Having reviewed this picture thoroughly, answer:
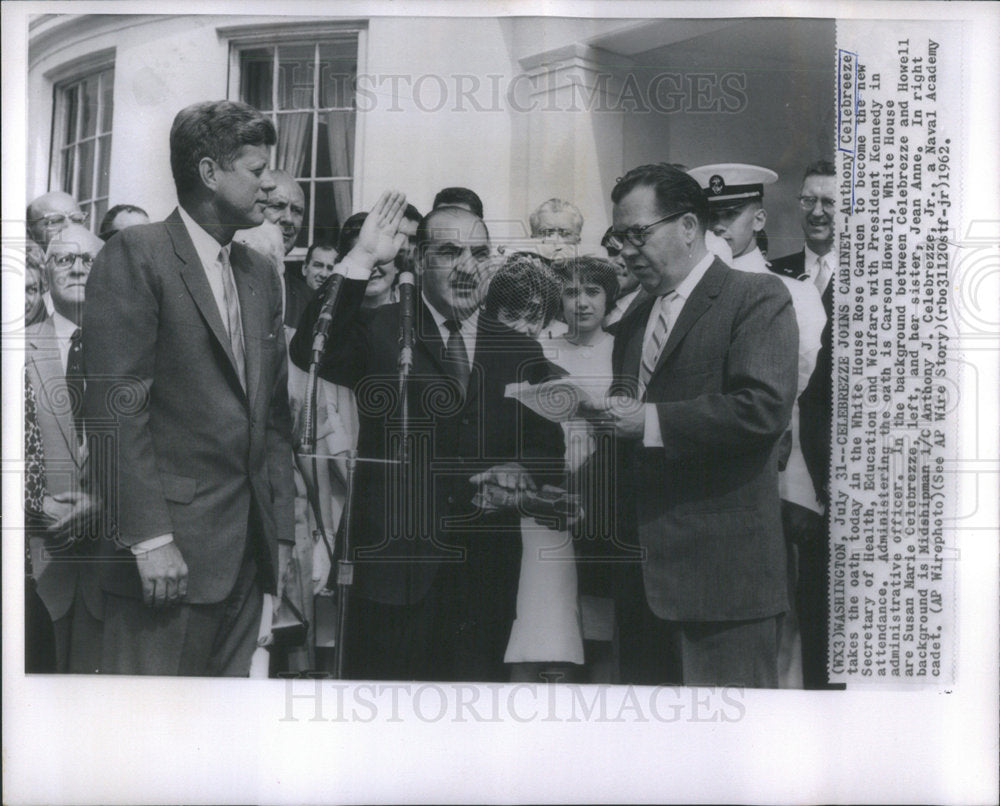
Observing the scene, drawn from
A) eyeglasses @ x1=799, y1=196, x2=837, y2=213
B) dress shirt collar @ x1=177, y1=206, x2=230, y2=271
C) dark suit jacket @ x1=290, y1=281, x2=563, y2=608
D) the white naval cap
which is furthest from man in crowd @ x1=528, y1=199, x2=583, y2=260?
dress shirt collar @ x1=177, y1=206, x2=230, y2=271

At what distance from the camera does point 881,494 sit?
4.50 meters

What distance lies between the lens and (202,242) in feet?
14.8

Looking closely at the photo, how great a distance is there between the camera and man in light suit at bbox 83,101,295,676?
4453mm

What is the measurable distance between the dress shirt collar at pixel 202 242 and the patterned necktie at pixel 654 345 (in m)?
1.84

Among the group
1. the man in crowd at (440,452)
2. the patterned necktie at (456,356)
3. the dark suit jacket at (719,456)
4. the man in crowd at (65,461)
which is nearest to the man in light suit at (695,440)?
the dark suit jacket at (719,456)

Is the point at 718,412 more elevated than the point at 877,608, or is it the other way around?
the point at 718,412

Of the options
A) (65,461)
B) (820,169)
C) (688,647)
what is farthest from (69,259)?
(820,169)

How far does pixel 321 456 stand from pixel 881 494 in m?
2.36

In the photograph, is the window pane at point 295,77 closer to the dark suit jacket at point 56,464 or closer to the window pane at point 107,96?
the window pane at point 107,96

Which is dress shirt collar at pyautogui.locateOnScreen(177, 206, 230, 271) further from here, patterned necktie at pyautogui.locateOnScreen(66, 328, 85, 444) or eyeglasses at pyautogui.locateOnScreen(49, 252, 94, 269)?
patterned necktie at pyautogui.locateOnScreen(66, 328, 85, 444)

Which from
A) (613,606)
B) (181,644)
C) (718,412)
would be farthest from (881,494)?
(181,644)

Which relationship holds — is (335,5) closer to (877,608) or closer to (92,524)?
(92,524)

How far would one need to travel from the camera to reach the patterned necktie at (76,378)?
4.54m

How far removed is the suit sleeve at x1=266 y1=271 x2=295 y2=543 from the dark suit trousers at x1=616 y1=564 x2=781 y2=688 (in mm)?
1419
